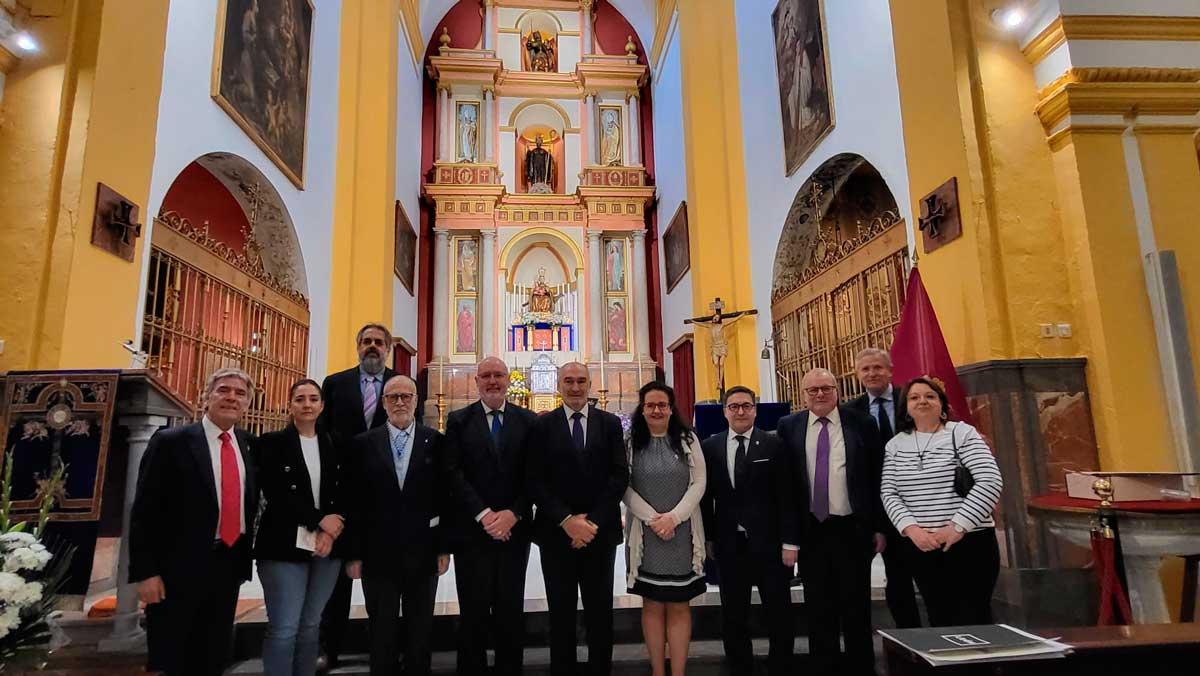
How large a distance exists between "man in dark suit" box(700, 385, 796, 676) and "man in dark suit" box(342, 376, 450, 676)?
1149 millimetres

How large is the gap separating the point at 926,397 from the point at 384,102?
7996 mm

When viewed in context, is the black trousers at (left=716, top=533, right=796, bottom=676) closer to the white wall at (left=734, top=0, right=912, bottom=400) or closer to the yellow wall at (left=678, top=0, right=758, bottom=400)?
the white wall at (left=734, top=0, right=912, bottom=400)

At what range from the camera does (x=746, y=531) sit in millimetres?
2633

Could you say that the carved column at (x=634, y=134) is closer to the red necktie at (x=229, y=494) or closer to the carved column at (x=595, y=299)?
the carved column at (x=595, y=299)

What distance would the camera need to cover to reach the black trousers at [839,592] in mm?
2494

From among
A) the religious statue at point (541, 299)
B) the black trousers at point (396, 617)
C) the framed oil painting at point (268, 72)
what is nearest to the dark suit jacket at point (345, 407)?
the black trousers at point (396, 617)

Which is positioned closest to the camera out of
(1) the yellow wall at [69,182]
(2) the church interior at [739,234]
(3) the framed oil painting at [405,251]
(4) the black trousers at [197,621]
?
(4) the black trousers at [197,621]

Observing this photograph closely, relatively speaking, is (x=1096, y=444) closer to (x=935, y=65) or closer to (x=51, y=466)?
(x=935, y=65)

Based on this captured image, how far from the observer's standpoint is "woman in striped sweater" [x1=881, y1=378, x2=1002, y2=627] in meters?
2.27

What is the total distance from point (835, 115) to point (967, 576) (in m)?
4.89

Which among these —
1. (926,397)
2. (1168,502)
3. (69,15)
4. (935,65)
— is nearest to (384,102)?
(69,15)

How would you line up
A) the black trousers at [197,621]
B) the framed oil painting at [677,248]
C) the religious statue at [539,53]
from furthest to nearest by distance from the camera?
the religious statue at [539,53] → the framed oil painting at [677,248] → the black trousers at [197,621]

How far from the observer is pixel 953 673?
4.37 feet

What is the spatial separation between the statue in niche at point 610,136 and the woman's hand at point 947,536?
35.6 feet
